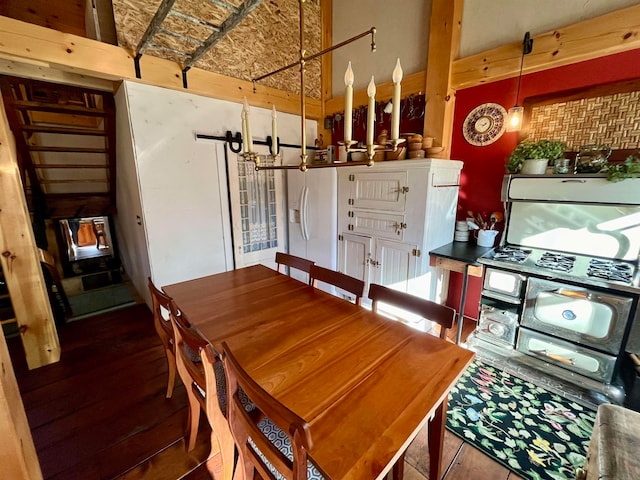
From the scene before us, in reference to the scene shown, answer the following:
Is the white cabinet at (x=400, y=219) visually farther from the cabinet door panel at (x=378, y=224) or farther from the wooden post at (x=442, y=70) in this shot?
the wooden post at (x=442, y=70)

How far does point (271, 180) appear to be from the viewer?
12.0ft

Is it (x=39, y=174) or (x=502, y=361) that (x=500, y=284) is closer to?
(x=502, y=361)

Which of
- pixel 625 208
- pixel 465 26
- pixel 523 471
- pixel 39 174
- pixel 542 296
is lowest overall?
pixel 523 471

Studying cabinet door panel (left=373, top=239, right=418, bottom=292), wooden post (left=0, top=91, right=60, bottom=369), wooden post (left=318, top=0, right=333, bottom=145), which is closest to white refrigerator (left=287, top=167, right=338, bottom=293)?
cabinet door panel (left=373, top=239, right=418, bottom=292)

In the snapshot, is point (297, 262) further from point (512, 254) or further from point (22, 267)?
point (22, 267)

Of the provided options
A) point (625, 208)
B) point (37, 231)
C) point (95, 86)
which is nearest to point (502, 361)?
point (625, 208)

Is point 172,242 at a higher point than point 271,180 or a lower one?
lower

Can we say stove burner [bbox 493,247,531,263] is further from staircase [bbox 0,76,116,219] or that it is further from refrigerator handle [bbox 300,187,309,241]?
staircase [bbox 0,76,116,219]

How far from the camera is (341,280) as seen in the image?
6.09 feet

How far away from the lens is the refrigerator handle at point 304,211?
3404 mm

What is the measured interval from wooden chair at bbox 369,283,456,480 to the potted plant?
5.30 ft

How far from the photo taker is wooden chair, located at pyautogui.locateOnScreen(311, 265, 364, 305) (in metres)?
1.73

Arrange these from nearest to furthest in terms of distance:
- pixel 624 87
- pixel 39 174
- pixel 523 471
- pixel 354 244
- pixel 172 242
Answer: pixel 523 471, pixel 624 87, pixel 172 242, pixel 354 244, pixel 39 174

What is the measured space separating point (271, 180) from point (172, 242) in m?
1.44
